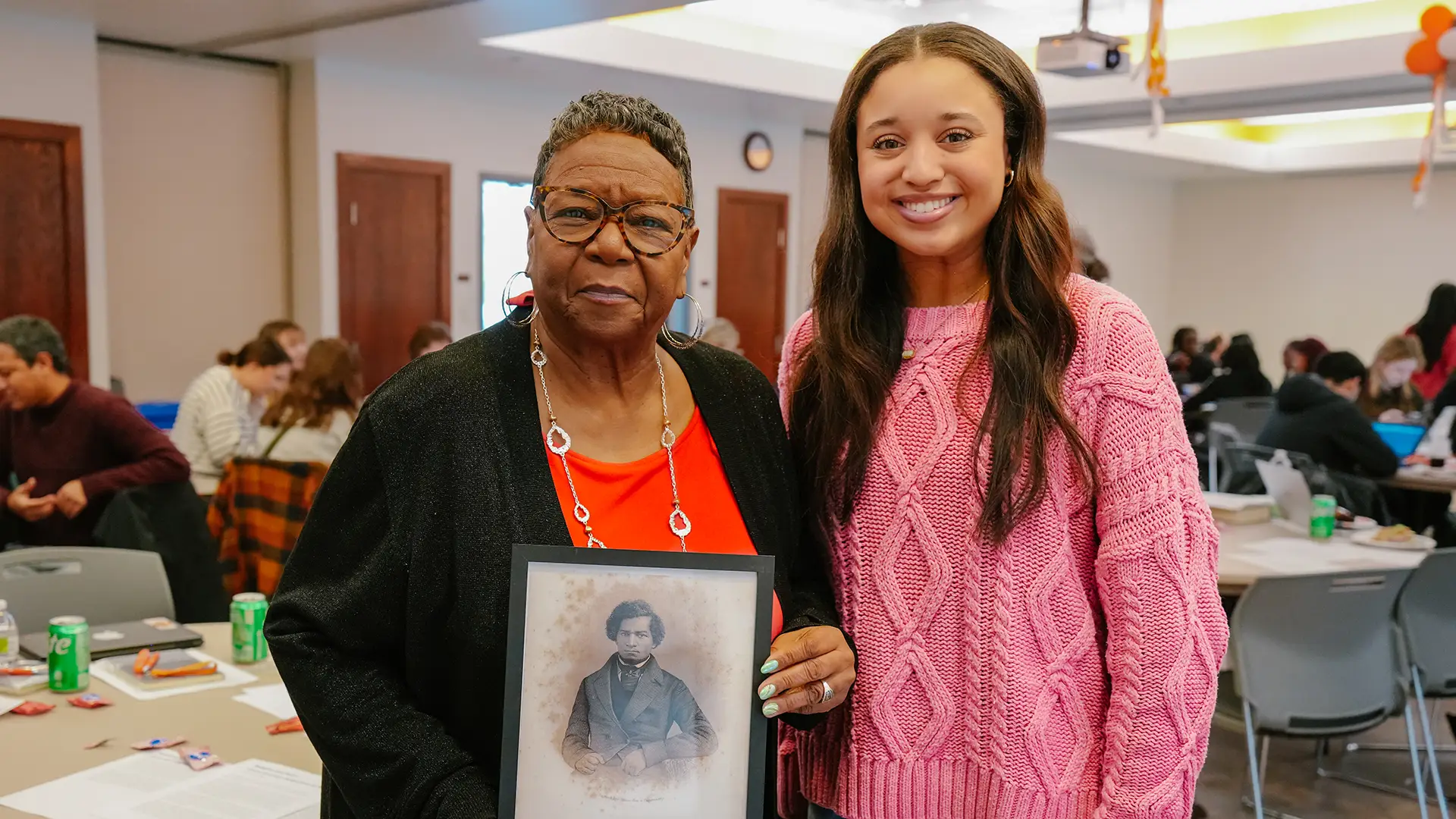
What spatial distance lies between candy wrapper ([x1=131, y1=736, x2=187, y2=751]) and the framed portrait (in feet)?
3.92

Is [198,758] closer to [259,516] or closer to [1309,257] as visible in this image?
[259,516]

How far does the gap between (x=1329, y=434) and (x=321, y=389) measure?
4.71 meters

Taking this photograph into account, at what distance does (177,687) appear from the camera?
2.44 meters

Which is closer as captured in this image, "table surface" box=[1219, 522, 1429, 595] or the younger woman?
the younger woman

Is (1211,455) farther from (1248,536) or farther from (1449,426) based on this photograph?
(1248,536)

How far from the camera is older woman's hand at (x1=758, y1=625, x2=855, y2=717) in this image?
1280mm

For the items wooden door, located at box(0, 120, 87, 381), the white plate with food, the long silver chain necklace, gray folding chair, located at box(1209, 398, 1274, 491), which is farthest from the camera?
gray folding chair, located at box(1209, 398, 1274, 491)

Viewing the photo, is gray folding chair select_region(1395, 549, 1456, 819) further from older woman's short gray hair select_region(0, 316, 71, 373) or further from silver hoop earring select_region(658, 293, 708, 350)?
older woman's short gray hair select_region(0, 316, 71, 373)

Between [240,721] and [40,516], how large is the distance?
213 cm

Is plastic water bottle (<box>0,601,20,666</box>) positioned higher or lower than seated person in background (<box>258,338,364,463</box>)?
lower

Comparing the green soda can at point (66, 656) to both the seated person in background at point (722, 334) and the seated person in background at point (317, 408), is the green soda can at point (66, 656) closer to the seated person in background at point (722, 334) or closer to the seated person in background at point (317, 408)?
the seated person in background at point (317, 408)

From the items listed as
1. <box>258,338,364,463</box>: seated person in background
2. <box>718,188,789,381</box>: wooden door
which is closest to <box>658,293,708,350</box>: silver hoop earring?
<box>258,338,364,463</box>: seated person in background

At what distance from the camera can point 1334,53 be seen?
26.5 feet

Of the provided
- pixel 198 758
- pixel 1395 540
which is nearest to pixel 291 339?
pixel 198 758
